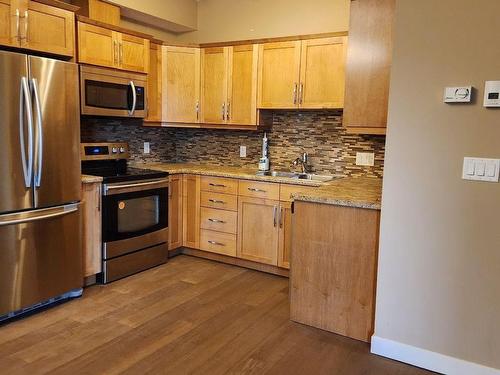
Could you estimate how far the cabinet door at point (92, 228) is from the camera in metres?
3.21

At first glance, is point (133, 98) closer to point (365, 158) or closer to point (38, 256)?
point (38, 256)

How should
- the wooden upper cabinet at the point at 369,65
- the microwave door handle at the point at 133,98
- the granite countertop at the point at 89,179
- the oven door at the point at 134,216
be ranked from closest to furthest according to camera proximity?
1. the wooden upper cabinet at the point at 369,65
2. the granite countertop at the point at 89,179
3. the oven door at the point at 134,216
4. the microwave door handle at the point at 133,98

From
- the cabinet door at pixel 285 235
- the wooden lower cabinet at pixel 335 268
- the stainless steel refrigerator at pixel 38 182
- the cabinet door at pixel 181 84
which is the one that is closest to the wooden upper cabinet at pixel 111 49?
the cabinet door at pixel 181 84

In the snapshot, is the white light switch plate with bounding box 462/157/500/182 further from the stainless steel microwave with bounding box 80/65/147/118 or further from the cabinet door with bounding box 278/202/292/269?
the stainless steel microwave with bounding box 80/65/147/118

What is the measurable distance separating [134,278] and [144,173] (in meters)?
0.93

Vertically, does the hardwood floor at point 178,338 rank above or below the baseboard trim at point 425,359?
below

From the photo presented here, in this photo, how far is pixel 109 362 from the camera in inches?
89.6

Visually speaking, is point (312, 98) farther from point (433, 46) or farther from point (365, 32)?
point (433, 46)

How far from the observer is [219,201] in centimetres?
394

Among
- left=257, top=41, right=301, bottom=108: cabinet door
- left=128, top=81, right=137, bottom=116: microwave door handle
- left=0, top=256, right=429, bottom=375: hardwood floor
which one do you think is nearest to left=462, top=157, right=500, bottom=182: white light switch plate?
left=0, top=256, right=429, bottom=375: hardwood floor

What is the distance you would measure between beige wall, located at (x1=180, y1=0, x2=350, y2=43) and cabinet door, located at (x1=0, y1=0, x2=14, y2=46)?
87.2 inches

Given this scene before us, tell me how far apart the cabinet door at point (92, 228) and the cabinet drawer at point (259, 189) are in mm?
1256

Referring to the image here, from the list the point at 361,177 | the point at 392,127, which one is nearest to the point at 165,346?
the point at 392,127

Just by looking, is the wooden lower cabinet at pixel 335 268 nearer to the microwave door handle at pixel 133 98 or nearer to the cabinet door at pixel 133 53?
the microwave door handle at pixel 133 98
